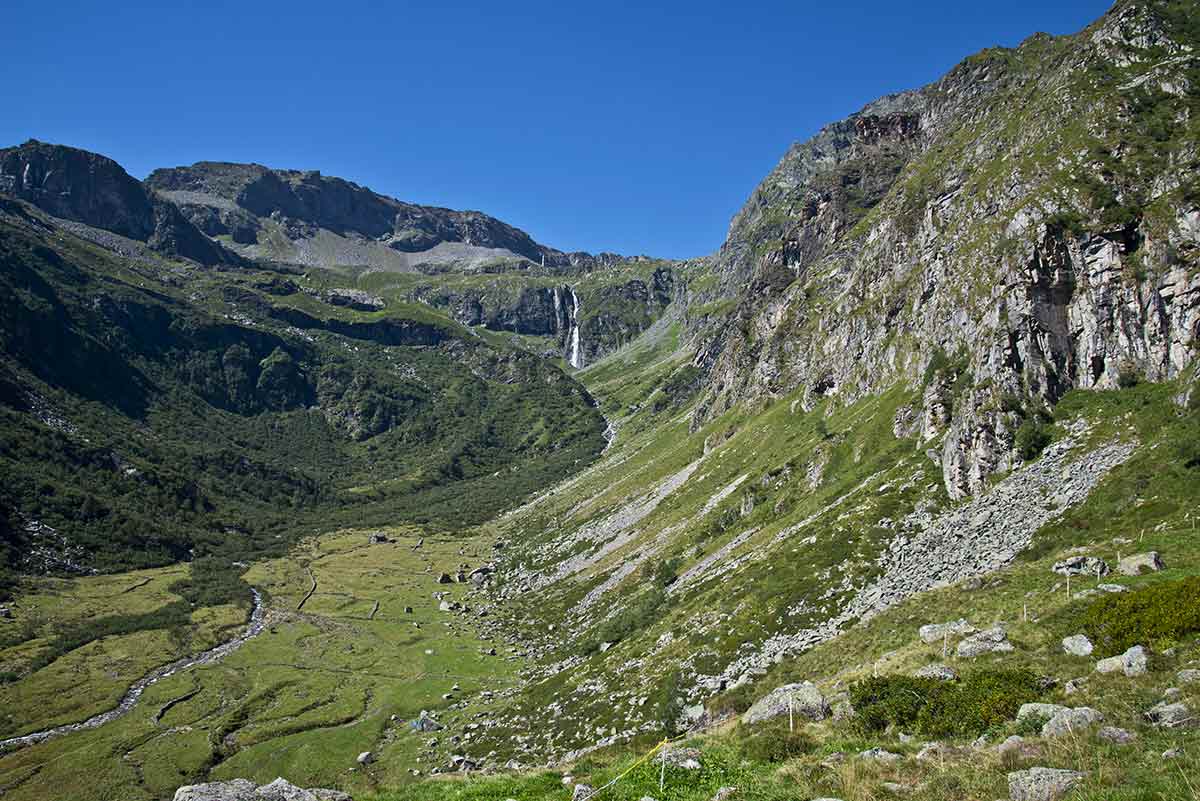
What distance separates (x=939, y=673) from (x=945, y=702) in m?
4.04

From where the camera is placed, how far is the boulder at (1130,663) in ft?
62.2

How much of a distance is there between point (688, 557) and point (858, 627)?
52413 mm

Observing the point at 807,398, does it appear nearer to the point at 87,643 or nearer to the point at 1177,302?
the point at 1177,302

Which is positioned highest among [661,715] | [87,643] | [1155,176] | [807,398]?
[1155,176]

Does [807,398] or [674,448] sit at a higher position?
[807,398]

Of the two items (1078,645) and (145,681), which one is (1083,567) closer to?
(1078,645)

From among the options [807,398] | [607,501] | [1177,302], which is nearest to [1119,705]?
[1177,302]

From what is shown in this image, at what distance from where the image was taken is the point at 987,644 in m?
27.6

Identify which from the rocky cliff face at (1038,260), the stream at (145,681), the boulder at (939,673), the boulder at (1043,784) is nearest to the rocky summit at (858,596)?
the boulder at (1043,784)

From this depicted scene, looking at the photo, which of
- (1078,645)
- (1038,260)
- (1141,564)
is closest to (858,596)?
(1141,564)

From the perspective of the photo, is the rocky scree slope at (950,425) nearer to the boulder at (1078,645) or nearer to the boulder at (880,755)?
the boulder at (1078,645)

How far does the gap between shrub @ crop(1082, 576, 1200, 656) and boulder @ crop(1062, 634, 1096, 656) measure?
0.28 metres

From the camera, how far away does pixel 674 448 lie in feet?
648

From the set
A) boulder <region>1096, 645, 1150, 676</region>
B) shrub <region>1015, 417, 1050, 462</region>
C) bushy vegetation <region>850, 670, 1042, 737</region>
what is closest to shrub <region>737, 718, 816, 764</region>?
bushy vegetation <region>850, 670, 1042, 737</region>
